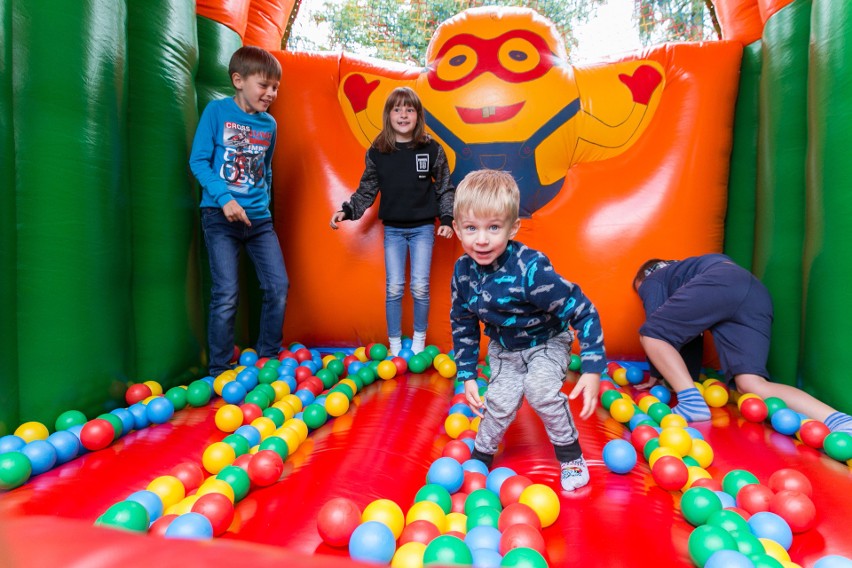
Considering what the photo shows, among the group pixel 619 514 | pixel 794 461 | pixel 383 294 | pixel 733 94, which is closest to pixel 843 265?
pixel 794 461

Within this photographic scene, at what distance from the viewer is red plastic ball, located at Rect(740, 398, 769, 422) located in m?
2.41

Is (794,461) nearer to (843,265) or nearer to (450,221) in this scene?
(843,265)

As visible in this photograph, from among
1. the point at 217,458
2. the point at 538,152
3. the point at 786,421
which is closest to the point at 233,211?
the point at 217,458

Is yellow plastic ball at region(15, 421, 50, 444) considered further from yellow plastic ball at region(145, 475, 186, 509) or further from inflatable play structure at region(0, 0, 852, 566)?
yellow plastic ball at region(145, 475, 186, 509)

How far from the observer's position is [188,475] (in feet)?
5.80

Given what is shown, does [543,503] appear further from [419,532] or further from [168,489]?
[168,489]

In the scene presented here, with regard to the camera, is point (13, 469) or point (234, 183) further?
point (234, 183)

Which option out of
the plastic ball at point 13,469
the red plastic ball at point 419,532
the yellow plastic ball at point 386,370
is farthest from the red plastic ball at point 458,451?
the plastic ball at point 13,469

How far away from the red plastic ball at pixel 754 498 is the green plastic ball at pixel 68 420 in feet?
7.06

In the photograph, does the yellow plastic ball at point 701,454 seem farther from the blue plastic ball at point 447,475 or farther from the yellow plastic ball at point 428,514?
the yellow plastic ball at point 428,514

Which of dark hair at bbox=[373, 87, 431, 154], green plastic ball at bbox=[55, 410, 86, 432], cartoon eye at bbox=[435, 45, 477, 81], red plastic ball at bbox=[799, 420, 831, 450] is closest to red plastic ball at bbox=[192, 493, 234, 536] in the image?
green plastic ball at bbox=[55, 410, 86, 432]

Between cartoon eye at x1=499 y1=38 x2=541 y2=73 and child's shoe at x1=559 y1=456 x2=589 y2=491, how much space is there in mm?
2301

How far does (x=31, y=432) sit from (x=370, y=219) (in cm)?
198

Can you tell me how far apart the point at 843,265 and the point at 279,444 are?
2212 millimetres
